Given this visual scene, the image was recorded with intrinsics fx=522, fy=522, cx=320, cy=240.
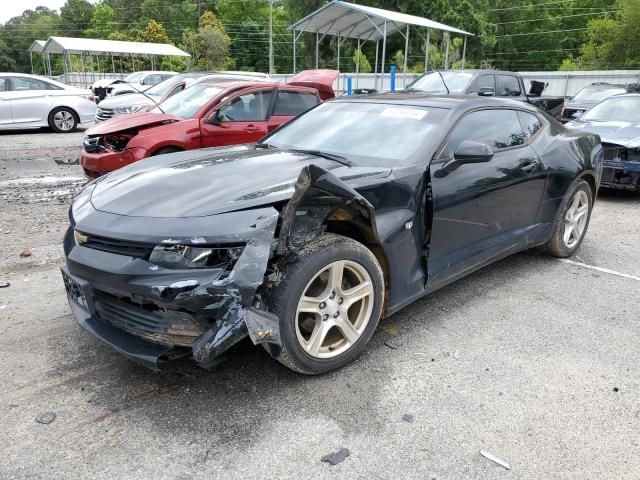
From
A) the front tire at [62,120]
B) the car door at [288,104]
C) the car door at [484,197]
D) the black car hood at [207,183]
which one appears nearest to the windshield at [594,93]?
the car door at [288,104]

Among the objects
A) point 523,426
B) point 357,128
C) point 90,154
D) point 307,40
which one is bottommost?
point 523,426

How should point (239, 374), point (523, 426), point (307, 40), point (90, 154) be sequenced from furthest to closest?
point (307, 40) → point (90, 154) → point (239, 374) → point (523, 426)

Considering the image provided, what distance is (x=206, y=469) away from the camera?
227 cm

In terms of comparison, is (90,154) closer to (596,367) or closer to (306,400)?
(306,400)

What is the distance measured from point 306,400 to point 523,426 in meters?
1.11

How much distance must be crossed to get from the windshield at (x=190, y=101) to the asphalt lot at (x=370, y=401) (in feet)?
13.6

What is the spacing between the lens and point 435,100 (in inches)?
159

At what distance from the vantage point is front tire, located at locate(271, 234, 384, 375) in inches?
106

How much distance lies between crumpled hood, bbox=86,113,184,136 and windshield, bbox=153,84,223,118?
28 centimetres

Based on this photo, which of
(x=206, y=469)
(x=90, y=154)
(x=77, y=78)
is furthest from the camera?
(x=77, y=78)

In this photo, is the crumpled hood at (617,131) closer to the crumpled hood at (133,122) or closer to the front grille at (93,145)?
the crumpled hood at (133,122)

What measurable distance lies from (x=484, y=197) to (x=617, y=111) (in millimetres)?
6626

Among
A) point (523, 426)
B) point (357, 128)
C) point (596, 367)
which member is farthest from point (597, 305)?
point (357, 128)

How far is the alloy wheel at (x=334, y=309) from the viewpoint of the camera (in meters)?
2.90
